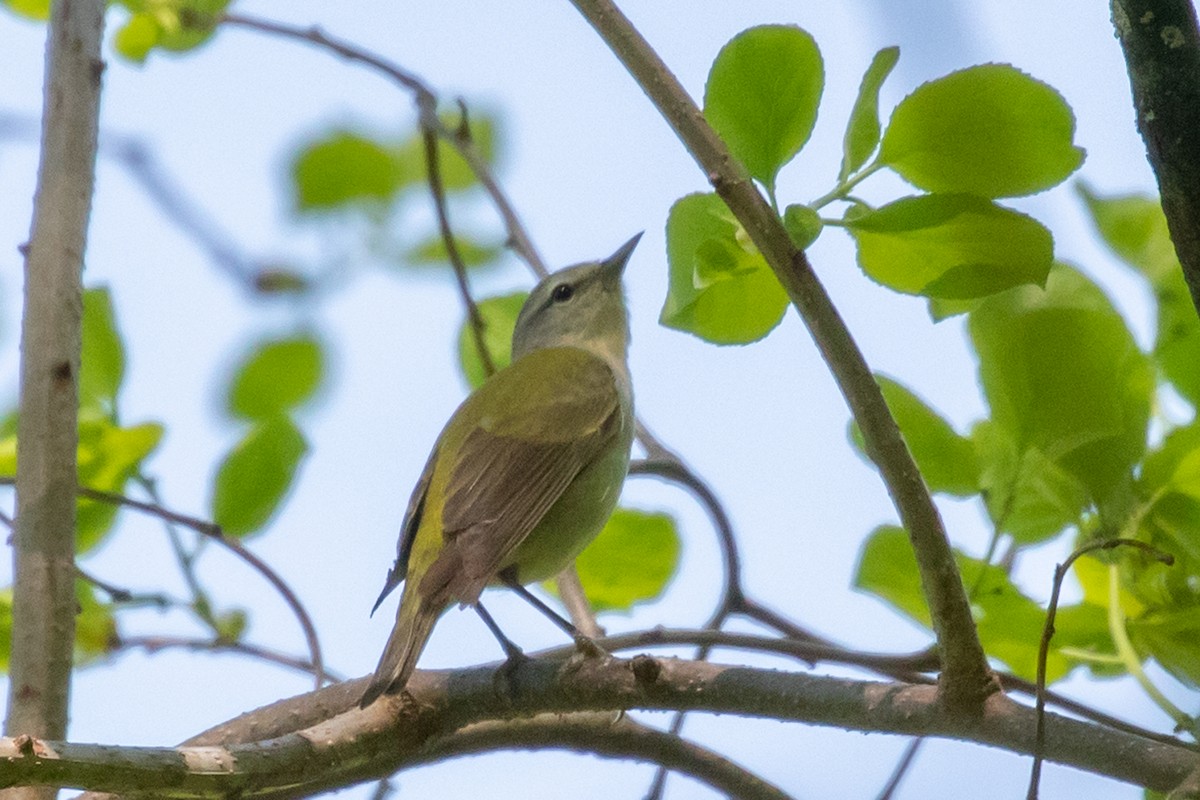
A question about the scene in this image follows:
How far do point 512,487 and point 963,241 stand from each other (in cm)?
163

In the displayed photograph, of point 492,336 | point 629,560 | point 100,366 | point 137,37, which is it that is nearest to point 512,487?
point 629,560

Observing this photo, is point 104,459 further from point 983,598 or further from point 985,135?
point 985,135

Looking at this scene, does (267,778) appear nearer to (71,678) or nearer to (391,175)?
(71,678)

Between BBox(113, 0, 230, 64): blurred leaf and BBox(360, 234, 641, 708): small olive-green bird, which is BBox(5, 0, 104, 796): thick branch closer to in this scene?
BBox(113, 0, 230, 64): blurred leaf

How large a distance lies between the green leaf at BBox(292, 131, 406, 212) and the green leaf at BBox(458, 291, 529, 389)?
1.44 feet

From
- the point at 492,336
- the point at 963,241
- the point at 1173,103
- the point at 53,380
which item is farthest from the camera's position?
the point at 492,336

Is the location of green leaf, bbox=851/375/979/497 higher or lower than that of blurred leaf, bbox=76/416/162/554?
lower

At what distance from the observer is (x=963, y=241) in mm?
1940

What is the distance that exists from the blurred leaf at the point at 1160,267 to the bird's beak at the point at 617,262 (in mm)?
2414

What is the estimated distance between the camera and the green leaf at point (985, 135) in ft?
6.24

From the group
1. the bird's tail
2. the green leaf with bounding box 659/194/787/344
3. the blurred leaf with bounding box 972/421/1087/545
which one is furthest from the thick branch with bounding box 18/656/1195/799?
the green leaf with bounding box 659/194/787/344

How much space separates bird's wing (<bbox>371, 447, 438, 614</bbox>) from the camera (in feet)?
11.0

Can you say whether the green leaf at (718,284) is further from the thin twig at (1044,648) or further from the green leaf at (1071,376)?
the thin twig at (1044,648)

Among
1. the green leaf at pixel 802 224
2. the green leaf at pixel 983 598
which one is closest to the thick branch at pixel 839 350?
the green leaf at pixel 802 224
